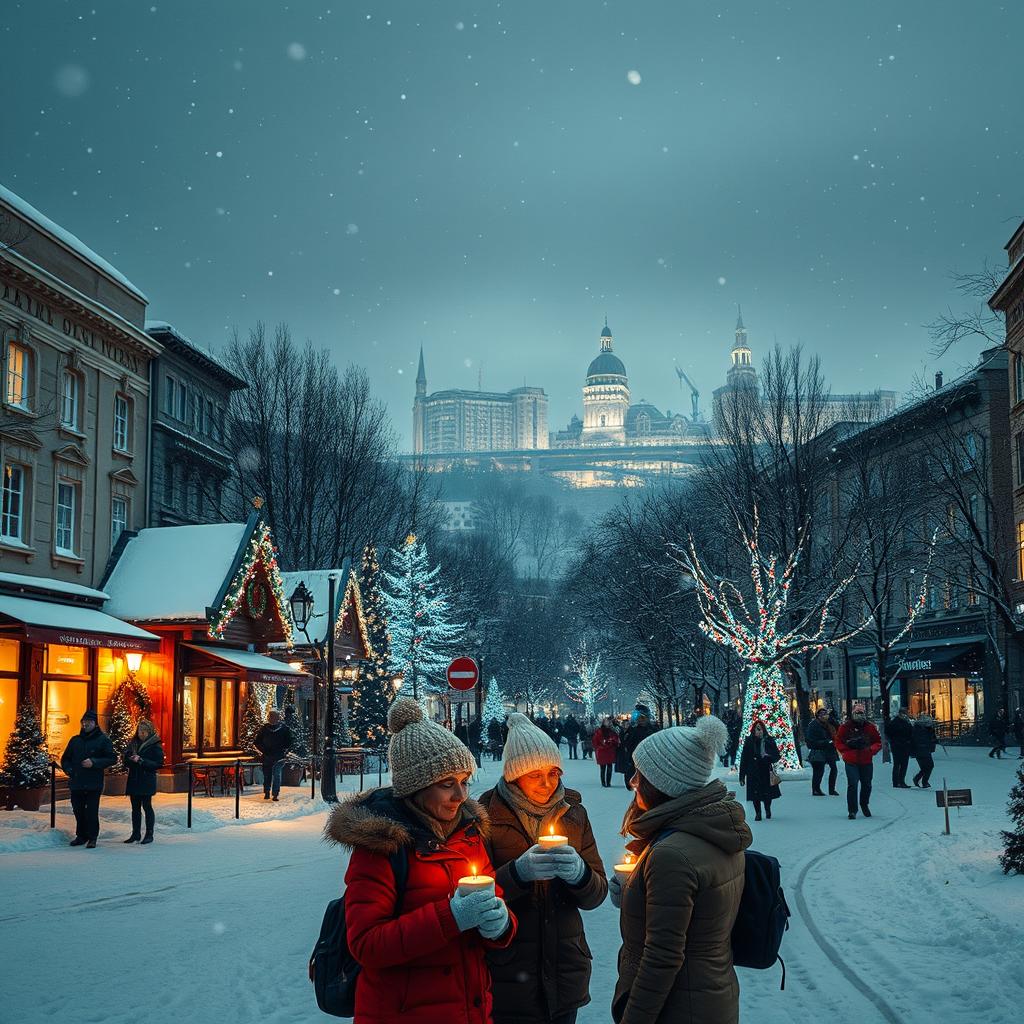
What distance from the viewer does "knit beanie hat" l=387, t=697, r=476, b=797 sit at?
4398 mm

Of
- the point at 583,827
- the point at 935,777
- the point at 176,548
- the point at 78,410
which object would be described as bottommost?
the point at 935,777

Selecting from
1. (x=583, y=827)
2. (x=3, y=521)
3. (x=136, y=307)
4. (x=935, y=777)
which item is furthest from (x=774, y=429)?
(x=583, y=827)

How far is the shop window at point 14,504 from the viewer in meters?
25.9

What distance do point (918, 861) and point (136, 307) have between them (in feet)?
79.8

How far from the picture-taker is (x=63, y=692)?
25.8 meters

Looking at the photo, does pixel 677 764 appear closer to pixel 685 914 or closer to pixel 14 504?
pixel 685 914

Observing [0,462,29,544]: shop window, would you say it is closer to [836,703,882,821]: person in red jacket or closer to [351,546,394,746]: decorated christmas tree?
[836,703,882,821]: person in red jacket

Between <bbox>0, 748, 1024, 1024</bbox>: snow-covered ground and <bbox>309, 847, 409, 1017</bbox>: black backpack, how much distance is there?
399 cm

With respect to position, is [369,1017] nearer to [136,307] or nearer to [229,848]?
[229,848]

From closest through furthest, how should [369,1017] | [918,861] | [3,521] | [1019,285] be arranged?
[369,1017] < [918,861] < [3,521] < [1019,285]

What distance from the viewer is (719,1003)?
4.34 m

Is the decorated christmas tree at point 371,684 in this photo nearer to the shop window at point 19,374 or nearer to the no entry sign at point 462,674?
the shop window at point 19,374

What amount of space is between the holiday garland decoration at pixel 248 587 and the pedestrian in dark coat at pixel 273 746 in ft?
8.50

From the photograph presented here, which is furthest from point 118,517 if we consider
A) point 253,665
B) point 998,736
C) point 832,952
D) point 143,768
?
point 998,736
